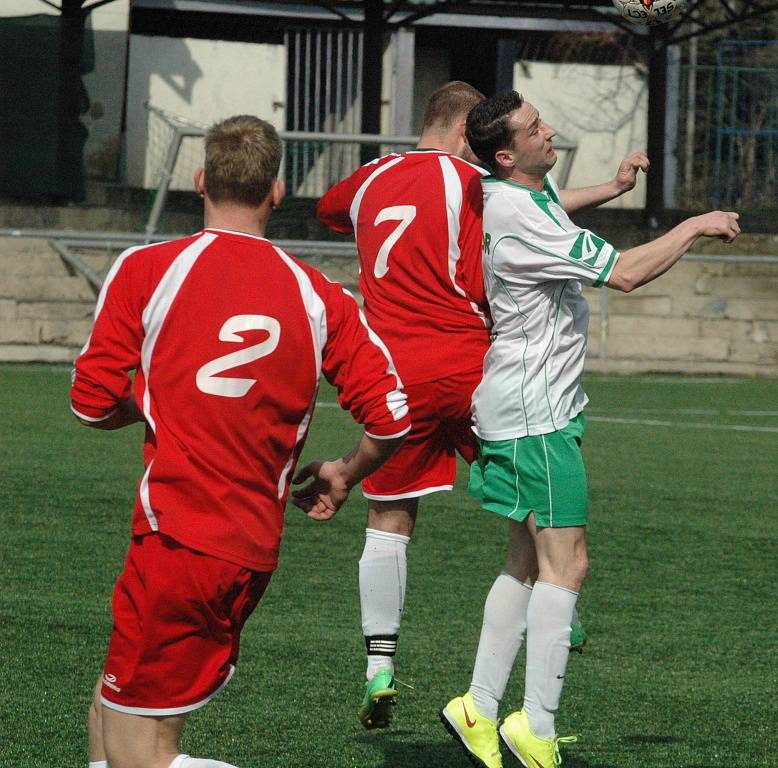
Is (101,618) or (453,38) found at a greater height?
(453,38)

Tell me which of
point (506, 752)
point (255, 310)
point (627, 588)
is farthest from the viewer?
point (627, 588)

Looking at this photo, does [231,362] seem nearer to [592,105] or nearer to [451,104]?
[451,104]

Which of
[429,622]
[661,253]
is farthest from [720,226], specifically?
[429,622]

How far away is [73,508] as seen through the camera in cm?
827

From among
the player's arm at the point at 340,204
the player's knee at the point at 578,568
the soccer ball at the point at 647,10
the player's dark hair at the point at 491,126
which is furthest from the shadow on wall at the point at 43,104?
the player's knee at the point at 578,568

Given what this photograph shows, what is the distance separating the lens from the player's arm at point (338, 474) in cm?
336

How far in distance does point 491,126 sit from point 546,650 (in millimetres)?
1543

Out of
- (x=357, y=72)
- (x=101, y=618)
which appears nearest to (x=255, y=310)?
(x=101, y=618)

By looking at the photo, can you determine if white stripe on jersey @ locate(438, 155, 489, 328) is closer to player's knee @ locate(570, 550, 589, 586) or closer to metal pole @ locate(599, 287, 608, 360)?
player's knee @ locate(570, 550, 589, 586)

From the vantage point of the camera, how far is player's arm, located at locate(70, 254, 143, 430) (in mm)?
3170

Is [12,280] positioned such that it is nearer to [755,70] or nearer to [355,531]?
[355,531]

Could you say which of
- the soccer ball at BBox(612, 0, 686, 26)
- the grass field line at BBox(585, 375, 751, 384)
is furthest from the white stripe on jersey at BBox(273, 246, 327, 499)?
the grass field line at BBox(585, 375, 751, 384)

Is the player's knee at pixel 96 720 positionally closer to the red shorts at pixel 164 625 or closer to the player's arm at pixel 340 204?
the red shorts at pixel 164 625

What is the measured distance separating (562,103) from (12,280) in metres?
9.85
